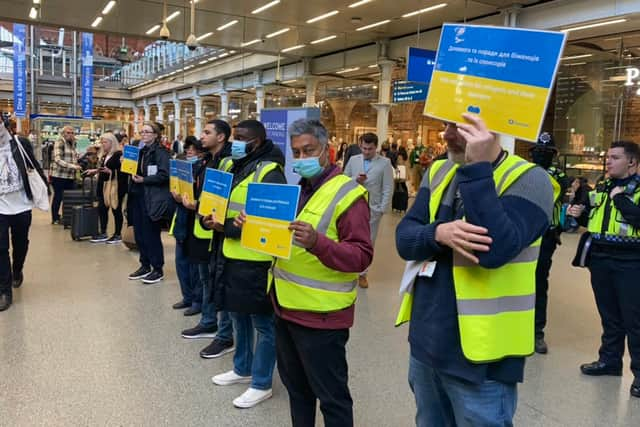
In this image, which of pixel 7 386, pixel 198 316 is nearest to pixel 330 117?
pixel 198 316

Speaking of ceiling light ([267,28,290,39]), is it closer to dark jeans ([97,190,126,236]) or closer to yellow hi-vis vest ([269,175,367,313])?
dark jeans ([97,190,126,236])

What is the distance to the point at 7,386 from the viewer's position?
3131mm

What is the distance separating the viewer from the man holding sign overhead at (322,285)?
6.84 feet

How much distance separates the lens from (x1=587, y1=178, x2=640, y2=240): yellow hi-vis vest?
337 centimetres

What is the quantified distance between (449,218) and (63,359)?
3125mm

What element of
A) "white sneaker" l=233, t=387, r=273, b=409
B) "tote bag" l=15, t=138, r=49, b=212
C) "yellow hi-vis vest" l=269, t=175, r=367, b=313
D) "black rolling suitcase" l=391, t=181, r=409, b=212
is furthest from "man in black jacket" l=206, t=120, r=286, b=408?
"black rolling suitcase" l=391, t=181, r=409, b=212

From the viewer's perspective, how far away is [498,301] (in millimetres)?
1415

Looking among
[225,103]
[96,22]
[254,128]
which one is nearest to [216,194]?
[254,128]

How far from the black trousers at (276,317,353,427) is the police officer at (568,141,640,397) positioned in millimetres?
2267

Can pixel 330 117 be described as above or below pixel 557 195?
above

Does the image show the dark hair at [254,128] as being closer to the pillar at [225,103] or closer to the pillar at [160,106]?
the pillar at [225,103]

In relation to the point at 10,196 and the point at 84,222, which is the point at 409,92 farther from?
the point at 10,196

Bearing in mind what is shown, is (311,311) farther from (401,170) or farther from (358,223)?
(401,170)

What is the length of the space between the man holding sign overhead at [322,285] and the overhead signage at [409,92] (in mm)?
9636
